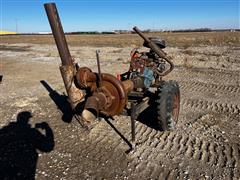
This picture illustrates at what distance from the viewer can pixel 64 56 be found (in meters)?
5.07

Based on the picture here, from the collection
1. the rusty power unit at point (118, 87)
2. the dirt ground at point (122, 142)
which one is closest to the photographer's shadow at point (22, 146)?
the dirt ground at point (122, 142)

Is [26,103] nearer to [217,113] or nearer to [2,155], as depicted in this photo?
[2,155]

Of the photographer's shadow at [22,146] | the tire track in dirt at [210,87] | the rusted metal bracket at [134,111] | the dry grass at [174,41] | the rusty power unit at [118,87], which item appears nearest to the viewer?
the rusty power unit at [118,87]

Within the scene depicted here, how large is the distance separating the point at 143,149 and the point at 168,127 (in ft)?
2.98

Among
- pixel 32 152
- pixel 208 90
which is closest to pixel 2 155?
pixel 32 152

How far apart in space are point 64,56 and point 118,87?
1.46m

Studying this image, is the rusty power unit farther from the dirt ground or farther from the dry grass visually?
the dry grass

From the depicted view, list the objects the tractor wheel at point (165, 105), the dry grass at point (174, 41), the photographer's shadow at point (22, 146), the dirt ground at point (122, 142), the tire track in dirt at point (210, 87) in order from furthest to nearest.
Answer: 1. the dry grass at point (174, 41)
2. the tire track in dirt at point (210, 87)
3. the tractor wheel at point (165, 105)
4. the photographer's shadow at point (22, 146)
5. the dirt ground at point (122, 142)

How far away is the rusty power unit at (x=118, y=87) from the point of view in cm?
408

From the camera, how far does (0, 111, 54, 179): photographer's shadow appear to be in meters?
4.91

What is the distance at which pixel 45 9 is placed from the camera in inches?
191

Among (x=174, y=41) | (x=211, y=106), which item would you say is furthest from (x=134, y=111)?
(x=174, y=41)

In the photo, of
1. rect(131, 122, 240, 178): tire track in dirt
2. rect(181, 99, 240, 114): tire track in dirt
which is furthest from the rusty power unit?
rect(181, 99, 240, 114): tire track in dirt

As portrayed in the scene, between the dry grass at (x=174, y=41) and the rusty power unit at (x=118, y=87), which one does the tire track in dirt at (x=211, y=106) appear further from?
the dry grass at (x=174, y=41)
